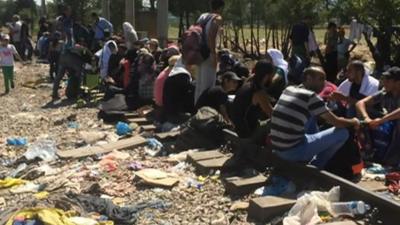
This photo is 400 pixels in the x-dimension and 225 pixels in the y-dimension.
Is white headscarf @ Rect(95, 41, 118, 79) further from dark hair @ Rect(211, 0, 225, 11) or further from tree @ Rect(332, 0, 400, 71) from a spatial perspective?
tree @ Rect(332, 0, 400, 71)

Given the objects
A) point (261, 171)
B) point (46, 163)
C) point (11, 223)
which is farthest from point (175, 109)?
point (11, 223)

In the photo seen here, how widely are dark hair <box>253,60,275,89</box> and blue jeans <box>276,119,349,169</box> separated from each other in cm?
81

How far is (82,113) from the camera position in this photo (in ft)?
38.9

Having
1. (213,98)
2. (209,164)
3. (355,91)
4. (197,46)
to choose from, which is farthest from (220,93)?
(355,91)

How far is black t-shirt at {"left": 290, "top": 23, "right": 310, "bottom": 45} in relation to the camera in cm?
1277

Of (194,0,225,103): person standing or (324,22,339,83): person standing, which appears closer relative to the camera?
(194,0,225,103): person standing

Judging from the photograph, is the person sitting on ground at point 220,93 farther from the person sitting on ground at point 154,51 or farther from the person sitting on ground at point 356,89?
the person sitting on ground at point 154,51

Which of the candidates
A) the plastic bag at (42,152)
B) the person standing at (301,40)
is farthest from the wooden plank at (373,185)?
the person standing at (301,40)

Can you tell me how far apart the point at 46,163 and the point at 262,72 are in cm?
343

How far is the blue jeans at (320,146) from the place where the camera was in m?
6.01

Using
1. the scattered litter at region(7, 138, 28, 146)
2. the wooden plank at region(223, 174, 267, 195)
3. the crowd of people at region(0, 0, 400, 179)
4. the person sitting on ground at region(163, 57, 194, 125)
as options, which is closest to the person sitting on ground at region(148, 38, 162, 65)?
the crowd of people at region(0, 0, 400, 179)

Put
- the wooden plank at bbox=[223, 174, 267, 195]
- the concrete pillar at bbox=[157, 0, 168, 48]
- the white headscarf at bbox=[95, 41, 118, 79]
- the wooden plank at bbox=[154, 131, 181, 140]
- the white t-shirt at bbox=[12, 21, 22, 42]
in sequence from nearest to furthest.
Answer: the wooden plank at bbox=[223, 174, 267, 195]
the wooden plank at bbox=[154, 131, 181, 140]
the white headscarf at bbox=[95, 41, 118, 79]
the concrete pillar at bbox=[157, 0, 168, 48]
the white t-shirt at bbox=[12, 21, 22, 42]

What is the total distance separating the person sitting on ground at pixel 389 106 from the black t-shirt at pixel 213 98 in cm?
214

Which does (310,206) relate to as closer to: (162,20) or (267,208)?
(267,208)
